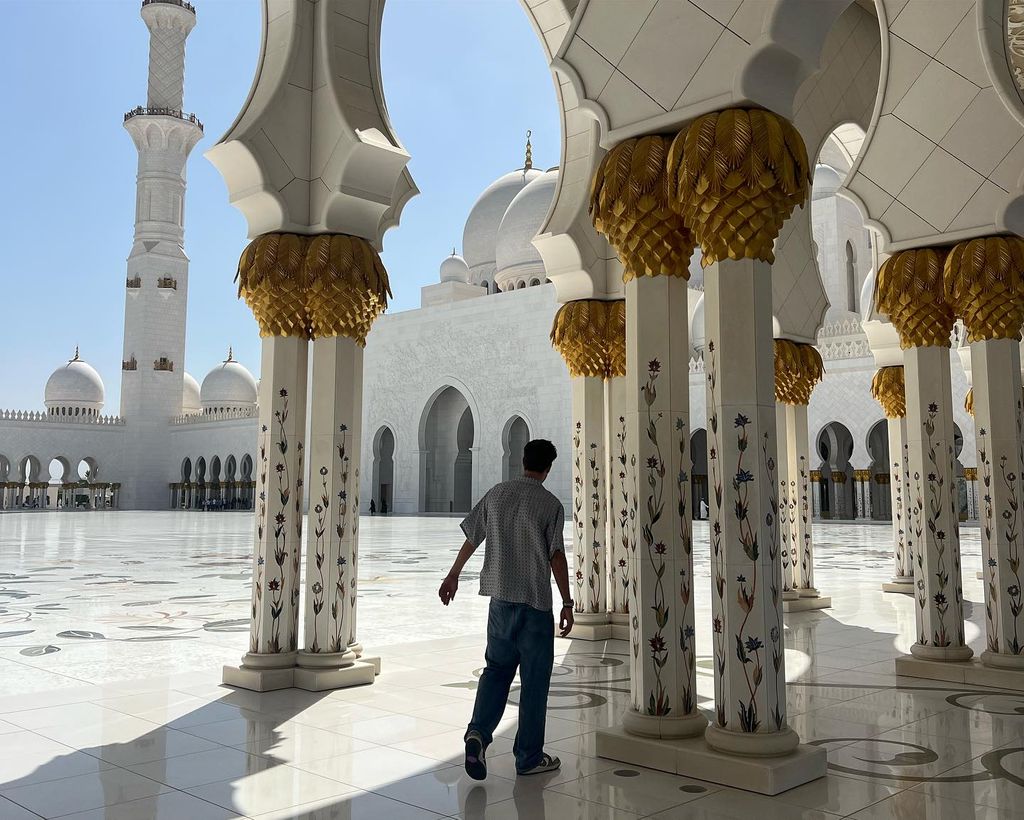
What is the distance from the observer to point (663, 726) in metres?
2.29

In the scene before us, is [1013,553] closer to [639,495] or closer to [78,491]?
[639,495]

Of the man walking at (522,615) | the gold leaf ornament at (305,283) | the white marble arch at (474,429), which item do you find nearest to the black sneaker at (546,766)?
the man walking at (522,615)

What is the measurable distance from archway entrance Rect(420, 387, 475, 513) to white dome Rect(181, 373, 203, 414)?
467 inches

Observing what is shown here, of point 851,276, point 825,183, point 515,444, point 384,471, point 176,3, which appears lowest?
point 384,471

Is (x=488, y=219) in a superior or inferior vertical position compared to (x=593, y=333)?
superior

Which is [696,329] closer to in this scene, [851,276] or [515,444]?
[851,276]

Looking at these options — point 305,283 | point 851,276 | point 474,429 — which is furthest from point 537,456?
point 851,276

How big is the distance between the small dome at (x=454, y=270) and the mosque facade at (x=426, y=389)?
0.16 feet

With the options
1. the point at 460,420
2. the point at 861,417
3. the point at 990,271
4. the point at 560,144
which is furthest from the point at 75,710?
the point at 460,420

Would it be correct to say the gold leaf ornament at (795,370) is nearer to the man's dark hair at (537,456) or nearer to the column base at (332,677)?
the column base at (332,677)

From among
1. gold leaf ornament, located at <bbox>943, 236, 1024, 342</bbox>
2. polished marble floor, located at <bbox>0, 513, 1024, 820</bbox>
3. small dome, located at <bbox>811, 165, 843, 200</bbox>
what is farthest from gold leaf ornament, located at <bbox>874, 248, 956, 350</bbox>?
small dome, located at <bbox>811, 165, 843, 200</bbox>

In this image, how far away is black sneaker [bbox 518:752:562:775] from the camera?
82.2 inches

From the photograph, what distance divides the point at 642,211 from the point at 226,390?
88.8 ft

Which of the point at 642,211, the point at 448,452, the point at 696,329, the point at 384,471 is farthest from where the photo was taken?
the point at 384,471
